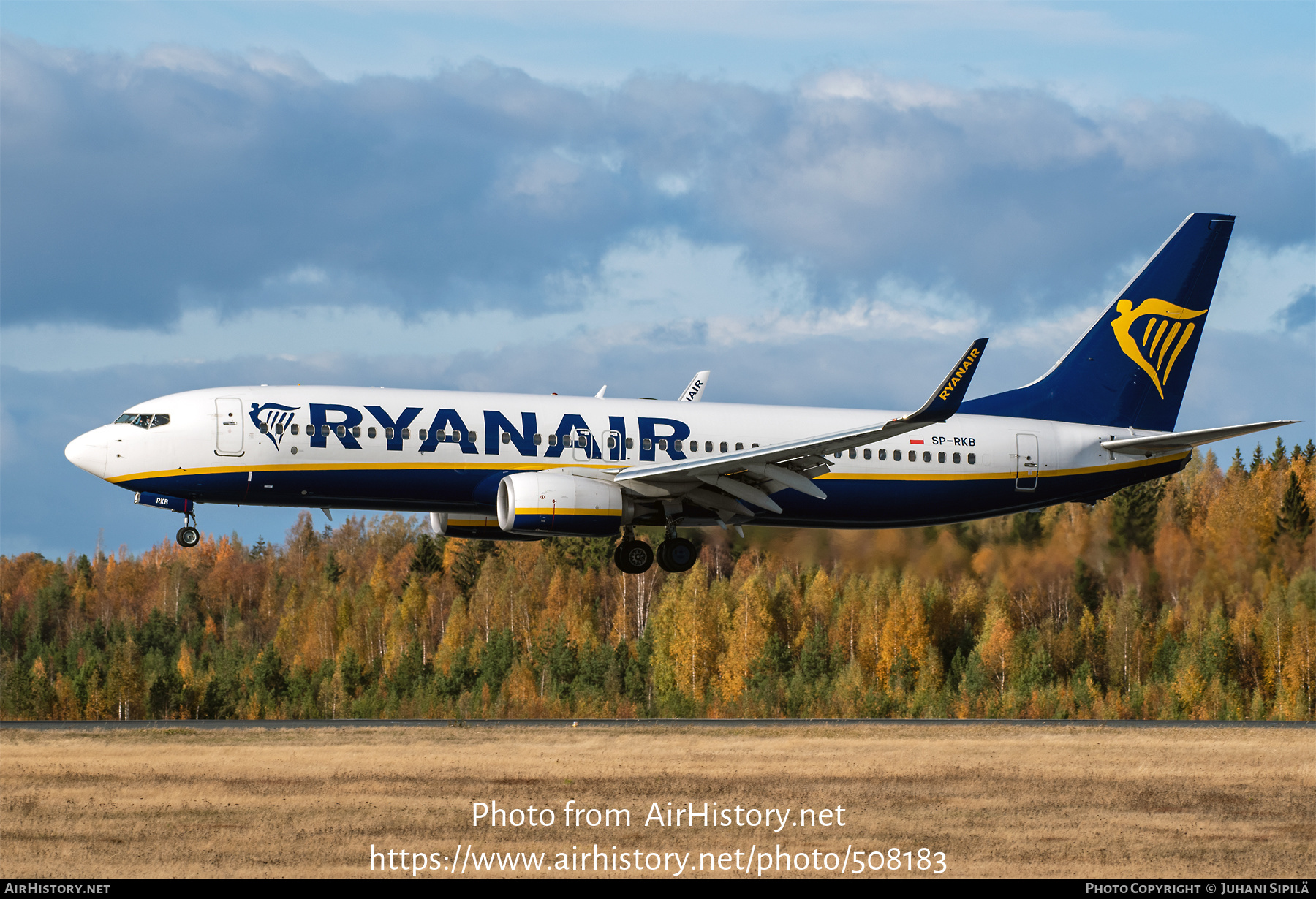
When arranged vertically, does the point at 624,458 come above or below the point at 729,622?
above

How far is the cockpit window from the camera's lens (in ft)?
109

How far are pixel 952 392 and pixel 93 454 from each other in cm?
1927

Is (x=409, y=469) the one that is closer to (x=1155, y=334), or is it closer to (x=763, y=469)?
(x=763, y=469)

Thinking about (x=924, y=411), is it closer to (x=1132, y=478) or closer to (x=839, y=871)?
(x=839, y=871)

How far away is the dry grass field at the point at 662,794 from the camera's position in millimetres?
27562

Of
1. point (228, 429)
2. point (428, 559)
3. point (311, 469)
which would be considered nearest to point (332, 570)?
point (428, 559)

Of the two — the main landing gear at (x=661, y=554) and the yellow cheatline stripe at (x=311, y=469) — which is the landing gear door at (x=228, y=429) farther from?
the main landing gear at (x=661, y=554)

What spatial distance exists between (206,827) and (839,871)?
1302cm

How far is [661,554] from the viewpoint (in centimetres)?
3603

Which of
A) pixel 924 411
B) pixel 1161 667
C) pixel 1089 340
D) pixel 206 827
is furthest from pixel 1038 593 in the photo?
pixel 206 827

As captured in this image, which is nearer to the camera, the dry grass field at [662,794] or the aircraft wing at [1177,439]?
the dry grass field at [662,794]

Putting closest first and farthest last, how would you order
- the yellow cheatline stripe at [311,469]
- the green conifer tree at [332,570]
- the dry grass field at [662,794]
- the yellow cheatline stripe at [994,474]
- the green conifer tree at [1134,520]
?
1. the dry grass field at [662,794]
2. the yellow cheatline stripe at [311,469]
3. the yellow cheatline stripe at [994,474]
4. the green conifer tree at [1134,520]
5. the green conifer tree at [332,570]

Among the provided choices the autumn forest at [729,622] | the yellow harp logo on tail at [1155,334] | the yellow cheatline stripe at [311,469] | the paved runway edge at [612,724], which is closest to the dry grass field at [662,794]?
the paved runway edge at [612,724]

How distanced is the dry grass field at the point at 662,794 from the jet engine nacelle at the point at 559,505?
246 inches
